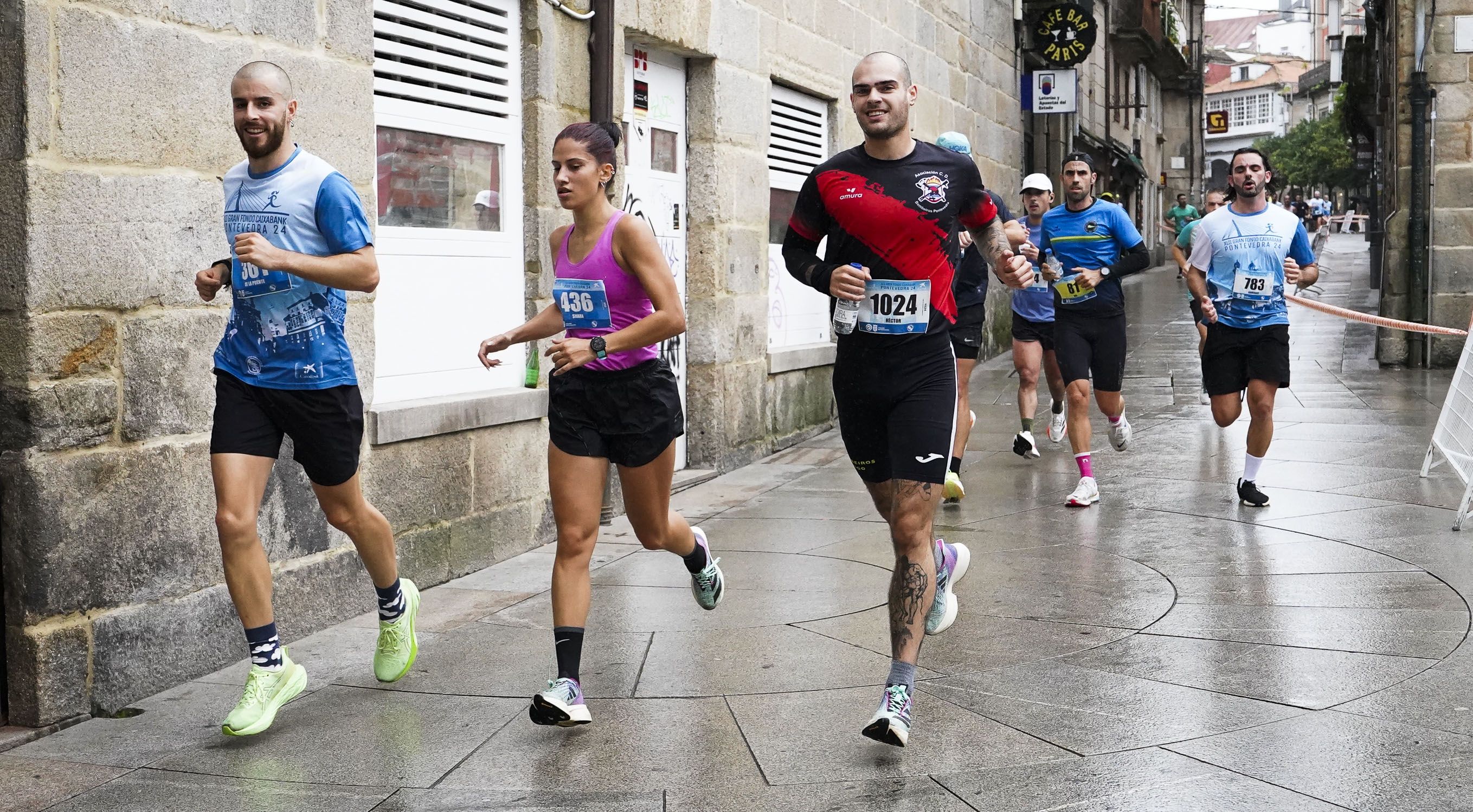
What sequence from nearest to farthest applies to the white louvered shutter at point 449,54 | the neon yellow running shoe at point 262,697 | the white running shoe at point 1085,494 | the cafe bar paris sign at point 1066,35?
1. the neon yellow running shoe at point 262,697
2. the white louvered shutter at point 449,54
3. the white running shoe at point 1085,494
4. the cafe bar paris sign at point 1066,35

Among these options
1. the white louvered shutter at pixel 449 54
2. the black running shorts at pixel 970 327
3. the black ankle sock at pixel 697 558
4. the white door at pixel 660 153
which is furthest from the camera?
the white door at pixel 660 153

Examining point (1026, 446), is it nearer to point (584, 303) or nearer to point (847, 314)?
point (847, 314)

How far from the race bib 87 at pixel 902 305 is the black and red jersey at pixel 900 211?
2cm

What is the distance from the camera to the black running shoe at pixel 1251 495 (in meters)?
8.44

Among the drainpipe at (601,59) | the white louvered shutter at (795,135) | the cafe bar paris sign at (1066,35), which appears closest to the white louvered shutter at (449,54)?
the drainpipe at (601,59)

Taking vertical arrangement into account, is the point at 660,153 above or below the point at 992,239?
above

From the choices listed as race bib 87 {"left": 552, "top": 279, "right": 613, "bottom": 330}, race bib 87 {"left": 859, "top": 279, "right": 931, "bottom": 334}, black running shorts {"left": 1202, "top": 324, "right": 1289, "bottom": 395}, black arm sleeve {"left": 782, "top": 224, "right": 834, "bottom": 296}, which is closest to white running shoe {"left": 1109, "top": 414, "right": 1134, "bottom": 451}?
black running shorts {"left": 1202, "top": 324, "right": 1289, "bottom": 395}

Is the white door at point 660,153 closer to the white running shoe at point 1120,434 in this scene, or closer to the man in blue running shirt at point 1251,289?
the white running shoe at point 1120,434

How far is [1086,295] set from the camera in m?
8.95

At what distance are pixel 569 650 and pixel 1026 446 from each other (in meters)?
6.26

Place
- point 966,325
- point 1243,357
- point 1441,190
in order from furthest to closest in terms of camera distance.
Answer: point 1441,190
point 966,325
point 1243,357

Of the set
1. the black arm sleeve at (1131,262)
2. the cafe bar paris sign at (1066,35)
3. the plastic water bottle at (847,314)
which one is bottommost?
the plastic water bottle at (847,314)

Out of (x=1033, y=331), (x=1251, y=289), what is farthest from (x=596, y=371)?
(x=1033, y=331)

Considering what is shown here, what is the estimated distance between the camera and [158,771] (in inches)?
170
